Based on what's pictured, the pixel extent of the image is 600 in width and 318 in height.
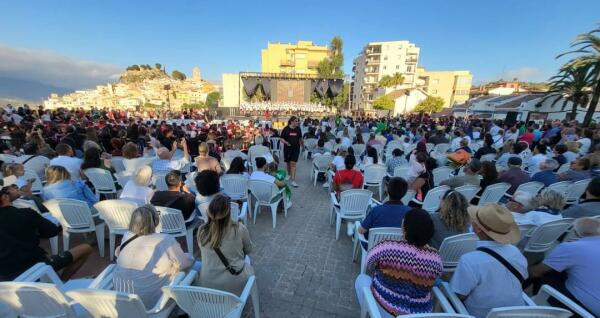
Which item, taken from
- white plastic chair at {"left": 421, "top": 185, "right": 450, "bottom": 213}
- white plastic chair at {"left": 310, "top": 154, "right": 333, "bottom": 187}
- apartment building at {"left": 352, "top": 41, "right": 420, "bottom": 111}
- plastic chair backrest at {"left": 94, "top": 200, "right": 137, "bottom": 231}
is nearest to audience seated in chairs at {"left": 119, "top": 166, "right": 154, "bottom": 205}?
plastic chair backrest at {"left": 94, "top": 200, "right": 137, "bottom": 231}

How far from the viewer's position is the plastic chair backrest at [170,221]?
270 cm

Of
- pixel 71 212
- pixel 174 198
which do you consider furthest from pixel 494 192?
pixel 71 212

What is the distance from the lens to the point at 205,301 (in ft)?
5.12

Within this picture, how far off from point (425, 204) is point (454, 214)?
1.34 meters

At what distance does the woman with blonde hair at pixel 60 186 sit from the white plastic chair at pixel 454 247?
4.13 metres

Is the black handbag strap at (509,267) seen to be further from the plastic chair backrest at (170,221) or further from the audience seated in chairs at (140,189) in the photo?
the audience seated in chairs at (140,189)

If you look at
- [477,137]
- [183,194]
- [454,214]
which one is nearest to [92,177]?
[183,194]

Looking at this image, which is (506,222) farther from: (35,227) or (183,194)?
(35,227)

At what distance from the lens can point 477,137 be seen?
33.6 ft

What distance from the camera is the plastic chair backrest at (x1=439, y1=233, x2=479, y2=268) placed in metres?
2.13

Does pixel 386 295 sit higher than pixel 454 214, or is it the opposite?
pixel 454 214

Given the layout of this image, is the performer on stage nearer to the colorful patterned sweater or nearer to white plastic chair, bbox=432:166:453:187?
white plastic chair, bbox=432:166:453:187

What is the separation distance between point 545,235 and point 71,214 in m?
5.28

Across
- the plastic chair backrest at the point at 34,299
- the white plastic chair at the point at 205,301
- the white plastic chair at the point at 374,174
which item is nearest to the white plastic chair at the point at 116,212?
the plastic chair backrest at the point at 34,299
